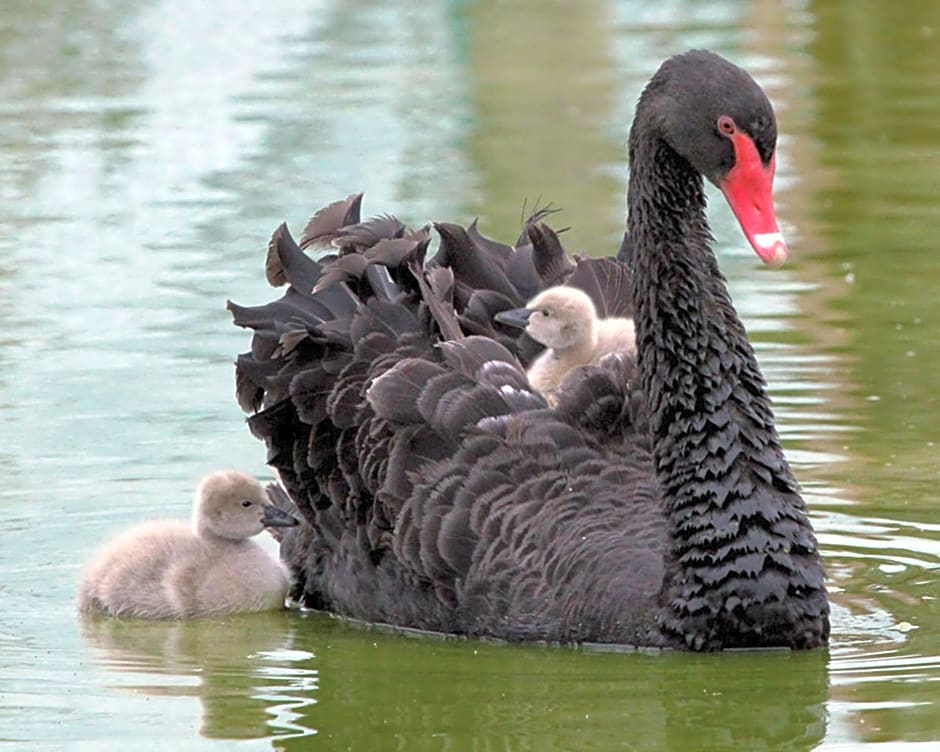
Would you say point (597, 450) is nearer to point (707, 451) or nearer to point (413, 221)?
point (707, 451)

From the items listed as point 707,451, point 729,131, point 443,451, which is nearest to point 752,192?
point 729,131

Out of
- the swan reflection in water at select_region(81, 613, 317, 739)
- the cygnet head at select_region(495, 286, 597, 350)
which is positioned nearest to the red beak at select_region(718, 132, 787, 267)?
the cygnet head at select_region(495, 286, 597, 350)

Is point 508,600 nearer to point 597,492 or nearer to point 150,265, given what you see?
point 597,492

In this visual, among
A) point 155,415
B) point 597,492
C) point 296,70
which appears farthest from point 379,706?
point 296,70

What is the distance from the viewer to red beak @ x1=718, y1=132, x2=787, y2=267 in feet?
18.8

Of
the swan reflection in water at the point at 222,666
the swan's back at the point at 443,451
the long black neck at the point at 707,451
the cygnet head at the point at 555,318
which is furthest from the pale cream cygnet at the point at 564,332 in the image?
the swan reflection in water at the point at 222,666

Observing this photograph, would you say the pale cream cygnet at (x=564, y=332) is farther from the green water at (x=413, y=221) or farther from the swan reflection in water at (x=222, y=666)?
the swan reflection in water at (x=222, y=666)

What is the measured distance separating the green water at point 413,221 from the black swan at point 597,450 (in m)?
0.13

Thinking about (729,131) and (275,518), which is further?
(275,518)

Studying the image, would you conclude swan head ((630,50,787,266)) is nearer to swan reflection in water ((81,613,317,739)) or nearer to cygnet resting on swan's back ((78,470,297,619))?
swan reflection in water ((81,613,317,739))

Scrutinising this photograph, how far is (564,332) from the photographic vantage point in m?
6.45

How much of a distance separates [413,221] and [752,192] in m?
5.95

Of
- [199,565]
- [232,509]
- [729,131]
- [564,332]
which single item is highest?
[729,131]

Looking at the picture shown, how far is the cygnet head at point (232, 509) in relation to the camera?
261 inches
